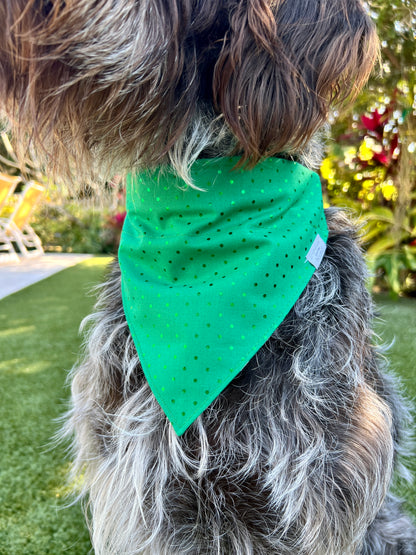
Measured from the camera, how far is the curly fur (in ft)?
3.80

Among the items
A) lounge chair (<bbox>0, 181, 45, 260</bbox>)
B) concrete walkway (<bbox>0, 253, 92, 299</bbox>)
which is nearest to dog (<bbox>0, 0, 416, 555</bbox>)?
concrete walkway (<bbox>0, 253, 92, 299</bbox>)

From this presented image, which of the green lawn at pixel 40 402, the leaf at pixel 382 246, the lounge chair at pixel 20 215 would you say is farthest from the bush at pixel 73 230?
the leaf at pixel 382 246

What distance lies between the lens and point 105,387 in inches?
53.4

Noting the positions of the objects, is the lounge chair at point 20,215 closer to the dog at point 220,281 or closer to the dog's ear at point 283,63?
the dog at point 220,281

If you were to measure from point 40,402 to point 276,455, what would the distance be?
6.40ft

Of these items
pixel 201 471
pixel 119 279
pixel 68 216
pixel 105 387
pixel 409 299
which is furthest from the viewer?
pixel 68 216

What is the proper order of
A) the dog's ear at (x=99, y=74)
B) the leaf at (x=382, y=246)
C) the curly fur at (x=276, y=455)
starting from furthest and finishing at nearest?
the leaf at (x=382, y=246), the curly fur at (x=276, y=455), the dog's ear at (x=99, y=74)

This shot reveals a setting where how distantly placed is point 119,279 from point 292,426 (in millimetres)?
665

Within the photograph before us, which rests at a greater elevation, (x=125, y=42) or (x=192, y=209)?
(x=125, y=42)

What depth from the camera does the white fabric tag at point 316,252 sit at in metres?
1.26

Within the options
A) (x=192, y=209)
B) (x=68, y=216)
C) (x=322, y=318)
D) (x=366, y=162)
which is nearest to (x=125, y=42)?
(x=192, y=209)

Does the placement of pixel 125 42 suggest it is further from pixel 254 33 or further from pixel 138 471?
pixel 138 471

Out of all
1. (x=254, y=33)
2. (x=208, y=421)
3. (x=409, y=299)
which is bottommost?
(x=409, y=299)

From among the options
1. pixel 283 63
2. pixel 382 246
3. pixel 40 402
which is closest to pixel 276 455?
pixel 283 63
